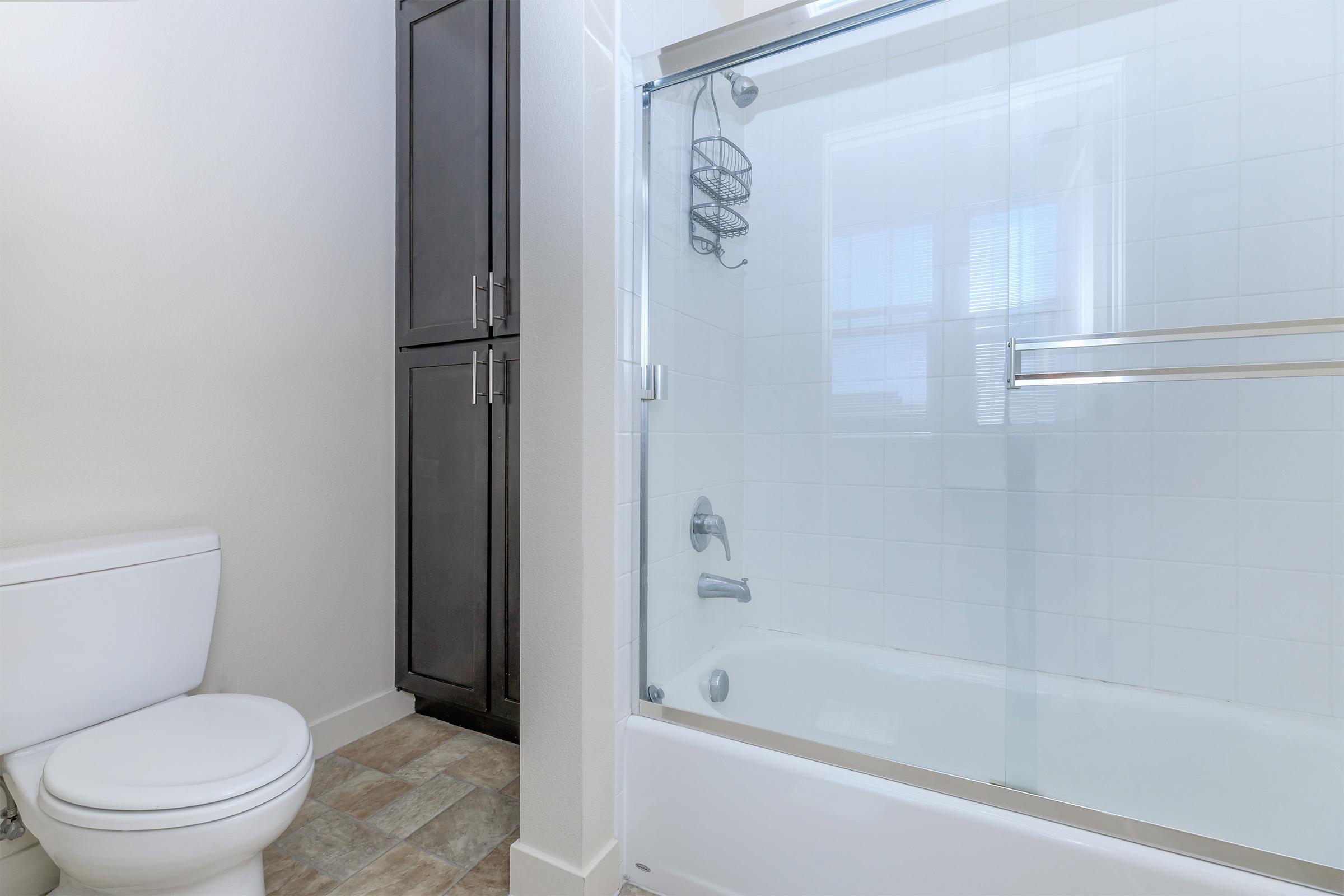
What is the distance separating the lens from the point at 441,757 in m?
1.69

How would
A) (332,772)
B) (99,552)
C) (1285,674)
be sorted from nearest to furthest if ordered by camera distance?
(99,552) < (1285,674) < (332,772)

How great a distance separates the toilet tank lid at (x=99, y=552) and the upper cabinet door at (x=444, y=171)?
79 centimetres

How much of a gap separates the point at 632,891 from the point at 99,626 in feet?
3.62

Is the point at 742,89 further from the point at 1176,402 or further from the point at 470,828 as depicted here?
the point at 470,828

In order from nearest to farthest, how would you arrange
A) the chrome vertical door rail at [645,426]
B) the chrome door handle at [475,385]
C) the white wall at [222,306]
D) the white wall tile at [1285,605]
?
the white wall at [222,306], the white wall tile at [1285,605], the chrome vertical door rail at [645,426], the chrome door handle at [475,385]

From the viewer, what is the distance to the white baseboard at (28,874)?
108cm

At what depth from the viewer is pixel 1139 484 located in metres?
1.31

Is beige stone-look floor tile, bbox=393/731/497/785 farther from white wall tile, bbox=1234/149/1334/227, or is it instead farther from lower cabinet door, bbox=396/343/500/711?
white wall tile, bbox=1234/149/1334/227

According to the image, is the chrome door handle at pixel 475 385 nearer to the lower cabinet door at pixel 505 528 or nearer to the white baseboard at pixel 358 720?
the lower cabinet door at pixel 505 528

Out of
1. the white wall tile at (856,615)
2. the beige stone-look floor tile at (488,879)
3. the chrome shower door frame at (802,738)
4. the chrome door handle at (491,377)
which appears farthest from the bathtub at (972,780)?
the chrome door handle at (491,377)

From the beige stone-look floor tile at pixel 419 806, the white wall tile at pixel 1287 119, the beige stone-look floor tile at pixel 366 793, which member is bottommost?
the beige stone-look floor tile at pixel 419 806

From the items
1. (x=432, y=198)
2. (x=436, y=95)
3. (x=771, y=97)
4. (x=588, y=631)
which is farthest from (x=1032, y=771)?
(x=436, y=95)

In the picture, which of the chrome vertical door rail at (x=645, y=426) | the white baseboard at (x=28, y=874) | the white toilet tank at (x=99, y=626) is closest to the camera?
the white toilet tank at (x=99, y=626)

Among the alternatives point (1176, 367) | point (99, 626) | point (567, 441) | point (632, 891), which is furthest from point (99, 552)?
point (1176, 367)
